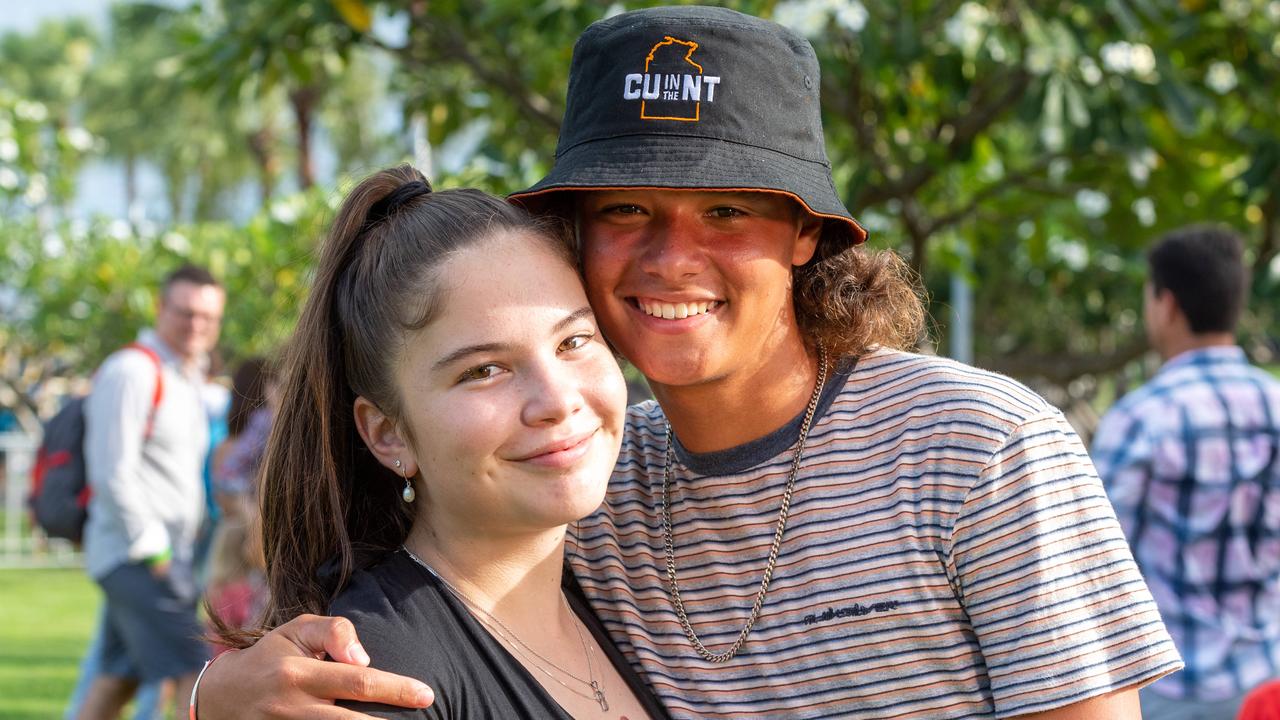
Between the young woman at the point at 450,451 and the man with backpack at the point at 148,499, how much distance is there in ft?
11.9

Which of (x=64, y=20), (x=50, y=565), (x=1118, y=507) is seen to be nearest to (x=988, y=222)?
(x=1118, y=507)

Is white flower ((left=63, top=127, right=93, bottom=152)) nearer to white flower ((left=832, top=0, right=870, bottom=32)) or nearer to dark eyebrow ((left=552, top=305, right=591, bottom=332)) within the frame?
white flower ((left=832, top=0, right=870, bottom=32))

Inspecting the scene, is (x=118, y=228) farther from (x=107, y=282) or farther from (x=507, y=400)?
(x=507, y=400)

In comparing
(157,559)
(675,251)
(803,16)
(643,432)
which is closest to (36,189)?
(157,559)

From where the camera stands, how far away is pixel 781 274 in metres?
2.48

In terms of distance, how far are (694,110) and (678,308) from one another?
1.17 feet

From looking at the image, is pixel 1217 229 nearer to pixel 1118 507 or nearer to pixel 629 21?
pixel 1118 507

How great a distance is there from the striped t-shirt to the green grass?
6765mm

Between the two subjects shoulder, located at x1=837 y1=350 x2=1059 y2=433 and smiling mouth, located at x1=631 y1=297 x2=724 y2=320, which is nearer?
shoulder, located at x1=837 y1=350 x2=1059 y2=433

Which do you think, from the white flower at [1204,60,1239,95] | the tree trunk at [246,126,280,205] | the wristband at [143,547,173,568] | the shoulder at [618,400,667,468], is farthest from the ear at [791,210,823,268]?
the tree trunk at [246,126,280,205]

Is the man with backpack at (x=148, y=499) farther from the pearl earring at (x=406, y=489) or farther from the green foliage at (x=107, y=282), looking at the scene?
the pearl earring at (x=406, y=489)

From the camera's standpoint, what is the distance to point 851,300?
2541mm

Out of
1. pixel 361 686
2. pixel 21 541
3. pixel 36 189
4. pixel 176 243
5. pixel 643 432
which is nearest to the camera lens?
pixel 361 686

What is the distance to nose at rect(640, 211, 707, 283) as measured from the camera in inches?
93.7
